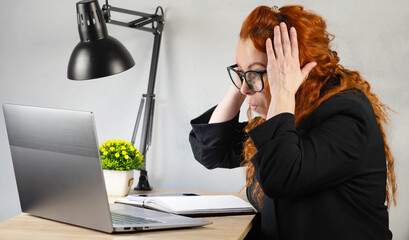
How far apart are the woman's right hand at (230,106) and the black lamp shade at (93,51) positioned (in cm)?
33

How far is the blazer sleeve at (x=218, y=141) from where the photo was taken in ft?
5.41

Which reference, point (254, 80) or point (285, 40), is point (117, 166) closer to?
point (254, 80)

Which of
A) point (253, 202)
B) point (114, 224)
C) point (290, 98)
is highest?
point (290, 98)

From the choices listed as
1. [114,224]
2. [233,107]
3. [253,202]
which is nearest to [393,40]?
[233,107]

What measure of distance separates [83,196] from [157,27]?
117cm

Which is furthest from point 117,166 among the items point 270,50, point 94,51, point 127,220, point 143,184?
point 270,50

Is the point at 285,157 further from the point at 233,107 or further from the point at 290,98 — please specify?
the point at 233,107

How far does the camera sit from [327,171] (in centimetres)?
110

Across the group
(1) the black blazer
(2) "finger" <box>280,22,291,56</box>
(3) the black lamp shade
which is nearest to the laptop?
(1) the black blazer

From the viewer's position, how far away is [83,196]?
1.18 metres

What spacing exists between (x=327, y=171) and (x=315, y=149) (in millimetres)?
52

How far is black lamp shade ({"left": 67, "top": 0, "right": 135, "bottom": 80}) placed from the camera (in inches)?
61.7

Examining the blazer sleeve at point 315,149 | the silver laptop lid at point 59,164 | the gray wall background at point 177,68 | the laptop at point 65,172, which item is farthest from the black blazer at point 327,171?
the gray wall background at point 177,68

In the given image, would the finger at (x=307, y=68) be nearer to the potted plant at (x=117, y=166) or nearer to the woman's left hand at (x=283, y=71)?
the woman's left hand at (x=283, y=71)
